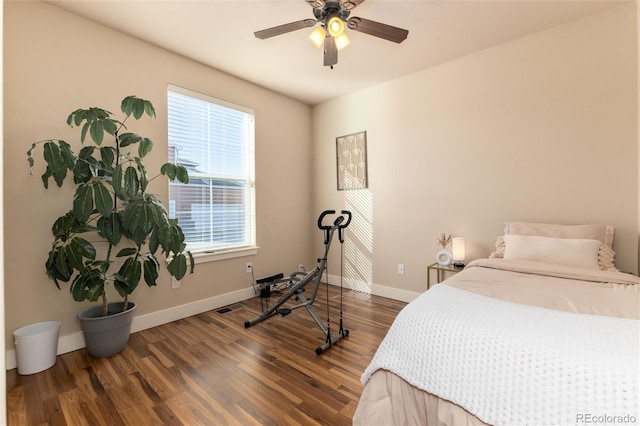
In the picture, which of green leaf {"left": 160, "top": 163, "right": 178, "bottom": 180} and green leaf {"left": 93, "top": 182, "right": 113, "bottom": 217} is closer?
green leaf {"left": 93, "top": 182, "right": 113, "bottom": 217}

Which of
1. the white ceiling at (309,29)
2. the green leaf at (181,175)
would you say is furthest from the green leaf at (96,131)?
the white ceiling at (309,29)

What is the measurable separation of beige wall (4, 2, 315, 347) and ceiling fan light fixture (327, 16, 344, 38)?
187 cm

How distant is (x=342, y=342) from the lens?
2.56 metres

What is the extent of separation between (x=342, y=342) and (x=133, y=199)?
2.08 metres

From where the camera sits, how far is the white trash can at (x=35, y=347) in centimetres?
207

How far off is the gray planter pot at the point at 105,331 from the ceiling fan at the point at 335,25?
2.45 m

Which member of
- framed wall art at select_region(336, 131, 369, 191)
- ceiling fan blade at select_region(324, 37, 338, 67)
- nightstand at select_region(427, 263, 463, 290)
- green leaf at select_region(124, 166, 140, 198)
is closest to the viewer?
ceiling fan blade at select_region(324, 37, 338, 67)

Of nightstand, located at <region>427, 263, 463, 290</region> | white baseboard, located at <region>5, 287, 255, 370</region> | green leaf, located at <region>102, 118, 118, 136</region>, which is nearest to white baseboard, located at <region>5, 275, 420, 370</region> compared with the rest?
white baseboard, located at <region>5, 287, 255, 370</region>

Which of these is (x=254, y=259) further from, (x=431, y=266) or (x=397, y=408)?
(x=397, y=408)

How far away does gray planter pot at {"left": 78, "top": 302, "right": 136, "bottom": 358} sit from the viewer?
226 centimetres

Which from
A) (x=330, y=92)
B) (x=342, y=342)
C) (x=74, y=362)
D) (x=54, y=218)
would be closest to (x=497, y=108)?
(x=330, y=92)

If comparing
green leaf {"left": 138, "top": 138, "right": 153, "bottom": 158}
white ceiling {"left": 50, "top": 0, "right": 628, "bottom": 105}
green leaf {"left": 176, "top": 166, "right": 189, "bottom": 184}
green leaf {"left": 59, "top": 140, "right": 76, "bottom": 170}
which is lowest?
green leaf {"left": 176, "top": 166, "right": 189, "bottom": 184}

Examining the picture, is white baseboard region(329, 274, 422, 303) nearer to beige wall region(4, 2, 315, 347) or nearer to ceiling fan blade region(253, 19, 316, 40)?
beige wall region(4, 2, 315, 347)

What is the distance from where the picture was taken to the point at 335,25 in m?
2.02
